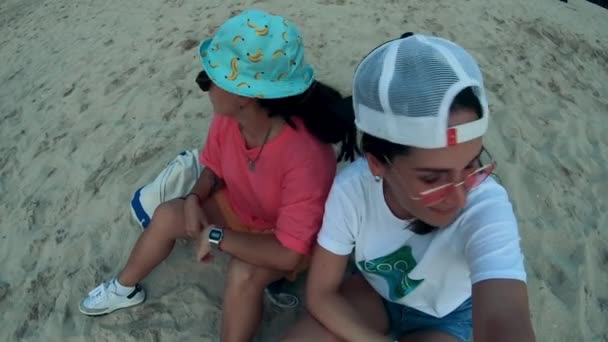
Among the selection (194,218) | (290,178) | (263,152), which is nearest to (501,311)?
(290,178)

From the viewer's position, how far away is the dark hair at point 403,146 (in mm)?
1622

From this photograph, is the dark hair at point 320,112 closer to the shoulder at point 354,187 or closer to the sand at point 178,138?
the shoulder at point 354,187

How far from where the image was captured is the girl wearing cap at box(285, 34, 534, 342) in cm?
163

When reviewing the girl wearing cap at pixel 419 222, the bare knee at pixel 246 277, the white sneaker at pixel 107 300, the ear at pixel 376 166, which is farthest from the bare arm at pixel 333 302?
the white sneaker at pixel 107 300

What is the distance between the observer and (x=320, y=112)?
7.46ft

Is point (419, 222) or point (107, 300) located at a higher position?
point (419, 222)

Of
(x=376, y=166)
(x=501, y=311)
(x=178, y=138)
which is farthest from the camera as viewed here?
(x=178, y=138)

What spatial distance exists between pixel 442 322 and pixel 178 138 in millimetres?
1914

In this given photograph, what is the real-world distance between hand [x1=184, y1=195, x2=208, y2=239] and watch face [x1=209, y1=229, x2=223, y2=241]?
0.37ft

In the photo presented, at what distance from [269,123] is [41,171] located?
1897 mm

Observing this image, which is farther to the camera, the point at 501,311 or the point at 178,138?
the point at 178,138

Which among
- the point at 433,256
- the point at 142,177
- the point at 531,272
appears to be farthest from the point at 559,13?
the point at 433,256

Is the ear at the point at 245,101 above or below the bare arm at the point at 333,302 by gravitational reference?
above

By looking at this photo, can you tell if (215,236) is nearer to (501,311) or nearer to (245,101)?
(245,101)
